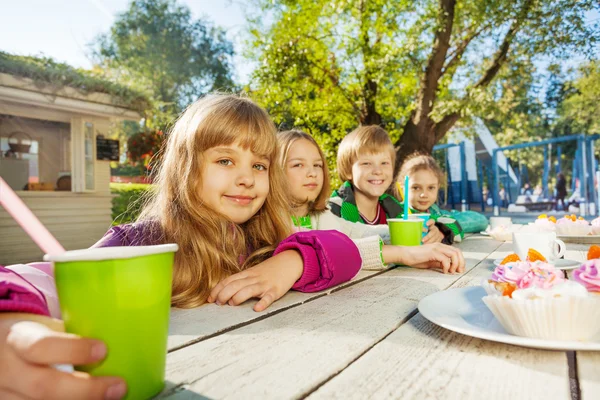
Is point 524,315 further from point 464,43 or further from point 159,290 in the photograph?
point 464,43

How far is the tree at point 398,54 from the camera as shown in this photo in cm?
712

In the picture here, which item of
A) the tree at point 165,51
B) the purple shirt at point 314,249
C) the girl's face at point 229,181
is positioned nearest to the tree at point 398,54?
the girl's face at point 229,181

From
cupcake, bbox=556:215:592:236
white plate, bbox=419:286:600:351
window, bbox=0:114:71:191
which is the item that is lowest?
white plate, bbox=419:286:600:351

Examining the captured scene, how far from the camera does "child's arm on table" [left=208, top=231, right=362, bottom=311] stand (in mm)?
1131

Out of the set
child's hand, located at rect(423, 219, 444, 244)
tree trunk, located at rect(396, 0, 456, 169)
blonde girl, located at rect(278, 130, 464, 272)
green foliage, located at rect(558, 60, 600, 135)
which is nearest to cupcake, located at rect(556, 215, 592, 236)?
child's hand, located at rect(423, 219, 444, 244)

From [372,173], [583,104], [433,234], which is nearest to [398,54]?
[372,173]

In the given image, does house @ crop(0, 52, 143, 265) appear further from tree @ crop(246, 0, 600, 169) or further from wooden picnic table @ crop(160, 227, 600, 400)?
wooden picnic table @ crop(160, 227, 600, 400)

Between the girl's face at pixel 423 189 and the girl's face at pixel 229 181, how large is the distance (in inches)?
109

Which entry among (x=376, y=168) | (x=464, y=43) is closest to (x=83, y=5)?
(x=464, y=43)

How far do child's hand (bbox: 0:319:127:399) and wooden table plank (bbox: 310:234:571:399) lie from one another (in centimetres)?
26

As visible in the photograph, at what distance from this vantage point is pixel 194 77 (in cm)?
2783

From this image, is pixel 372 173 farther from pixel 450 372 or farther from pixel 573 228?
pixel 450 372

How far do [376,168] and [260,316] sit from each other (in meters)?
2.71

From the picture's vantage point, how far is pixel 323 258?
4.35ft
